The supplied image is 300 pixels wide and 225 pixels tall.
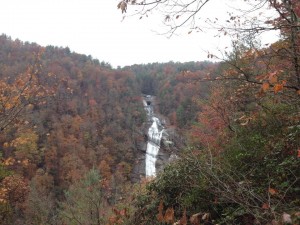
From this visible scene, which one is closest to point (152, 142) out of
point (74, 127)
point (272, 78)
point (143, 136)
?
point (143, 136)

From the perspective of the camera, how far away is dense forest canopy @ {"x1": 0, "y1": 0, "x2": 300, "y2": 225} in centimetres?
379

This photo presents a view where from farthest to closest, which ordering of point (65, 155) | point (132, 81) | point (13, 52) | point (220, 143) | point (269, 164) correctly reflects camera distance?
point (132, 81), point (13, 52), point (65, 155), point (220, 143), point (269, 164)

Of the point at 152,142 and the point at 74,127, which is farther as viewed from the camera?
the point at 74,127

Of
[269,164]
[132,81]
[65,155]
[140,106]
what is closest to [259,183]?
[269,164]

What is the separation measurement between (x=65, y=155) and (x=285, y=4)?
55.6 m

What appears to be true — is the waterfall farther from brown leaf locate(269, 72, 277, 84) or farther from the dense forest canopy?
brown leaf locate(269, 72, 277, 84)

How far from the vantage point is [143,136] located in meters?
68.2

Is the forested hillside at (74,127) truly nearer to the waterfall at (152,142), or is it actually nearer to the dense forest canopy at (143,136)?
the dense forest canopy at (143,136)

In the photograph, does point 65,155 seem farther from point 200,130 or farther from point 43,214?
→ point 200,130

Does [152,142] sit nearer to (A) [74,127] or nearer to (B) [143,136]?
(B) [143,136]

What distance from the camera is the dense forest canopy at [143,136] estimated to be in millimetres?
3785

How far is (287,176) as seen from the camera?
4.96m

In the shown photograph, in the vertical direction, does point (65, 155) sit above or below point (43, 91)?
below

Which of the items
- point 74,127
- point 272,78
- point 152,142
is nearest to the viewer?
point 272,78
